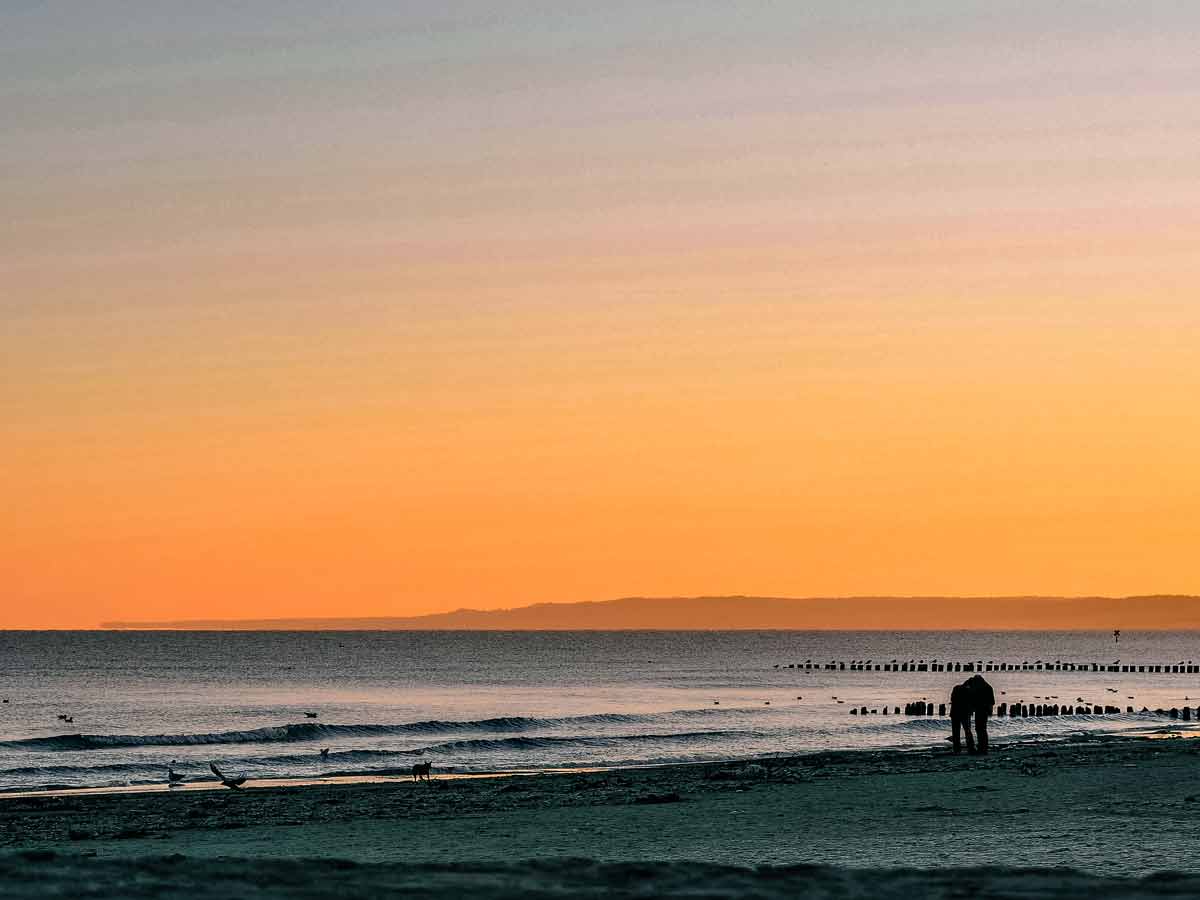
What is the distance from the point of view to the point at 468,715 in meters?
77.0

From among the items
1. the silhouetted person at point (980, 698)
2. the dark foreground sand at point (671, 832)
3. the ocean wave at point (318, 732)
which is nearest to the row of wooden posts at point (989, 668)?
the ocean wave at point (318, 732)

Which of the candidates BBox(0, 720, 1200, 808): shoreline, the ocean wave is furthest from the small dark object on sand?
the ocean wave

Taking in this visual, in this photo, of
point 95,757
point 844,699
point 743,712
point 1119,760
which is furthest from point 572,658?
point 1119,760

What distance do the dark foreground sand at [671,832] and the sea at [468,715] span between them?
12154 millimetres

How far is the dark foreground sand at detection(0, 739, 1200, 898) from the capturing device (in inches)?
283

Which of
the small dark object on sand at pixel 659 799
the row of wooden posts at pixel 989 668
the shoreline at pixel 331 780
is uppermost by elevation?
the row of wooden posts at pixel 989 668

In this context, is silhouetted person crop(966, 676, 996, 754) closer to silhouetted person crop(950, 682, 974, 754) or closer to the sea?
silhouetted person crop(950, 682, 974, 754)

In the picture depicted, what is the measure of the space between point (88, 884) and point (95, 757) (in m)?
47.0

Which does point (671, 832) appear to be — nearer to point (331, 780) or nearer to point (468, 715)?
point (331, 780)

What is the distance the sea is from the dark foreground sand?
39.9 ft

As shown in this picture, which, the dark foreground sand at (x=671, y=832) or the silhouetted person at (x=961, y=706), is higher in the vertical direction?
the silhouetted person at (x=961, y=706)

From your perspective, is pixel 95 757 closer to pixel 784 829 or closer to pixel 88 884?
pixel 784 829

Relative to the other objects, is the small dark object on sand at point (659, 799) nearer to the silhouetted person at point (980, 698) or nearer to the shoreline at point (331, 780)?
the silhouetted person at point (980, 698)

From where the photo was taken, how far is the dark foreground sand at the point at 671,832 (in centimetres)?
718
